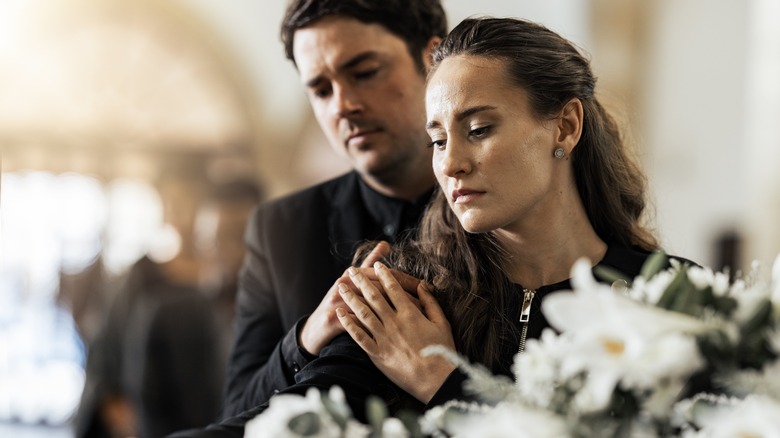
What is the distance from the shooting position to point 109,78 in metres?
14.9

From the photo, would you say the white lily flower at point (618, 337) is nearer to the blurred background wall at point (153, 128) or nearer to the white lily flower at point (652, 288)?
the white lily flower at point (652, 288)

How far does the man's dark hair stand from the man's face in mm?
23

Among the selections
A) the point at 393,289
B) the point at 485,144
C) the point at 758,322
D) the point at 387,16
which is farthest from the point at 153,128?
the point at 758,322

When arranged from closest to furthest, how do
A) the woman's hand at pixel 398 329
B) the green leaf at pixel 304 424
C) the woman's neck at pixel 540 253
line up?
the green leaf at pixel 304 424
the woman's hand at pixel 398 329
the woman's neck at pixel 540 253

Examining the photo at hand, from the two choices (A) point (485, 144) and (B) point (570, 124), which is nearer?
(A) point (485, 144)

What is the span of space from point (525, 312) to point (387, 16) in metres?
1.18

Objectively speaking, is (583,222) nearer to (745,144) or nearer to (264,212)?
(264,212)

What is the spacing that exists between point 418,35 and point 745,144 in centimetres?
1151

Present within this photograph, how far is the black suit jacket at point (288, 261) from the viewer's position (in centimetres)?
312

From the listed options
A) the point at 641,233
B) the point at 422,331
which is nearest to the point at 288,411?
the point at 422,331

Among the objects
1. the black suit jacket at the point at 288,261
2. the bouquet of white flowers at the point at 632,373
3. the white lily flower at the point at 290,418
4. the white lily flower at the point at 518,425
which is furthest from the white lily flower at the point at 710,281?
the black suit jacket at the point at 288,261

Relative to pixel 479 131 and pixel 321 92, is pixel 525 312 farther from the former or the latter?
pixel 321 92

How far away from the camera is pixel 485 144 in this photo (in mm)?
2264

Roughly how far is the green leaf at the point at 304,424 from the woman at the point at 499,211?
2.35 feet
